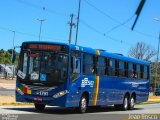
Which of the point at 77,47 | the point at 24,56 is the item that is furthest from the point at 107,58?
the point at 24,56

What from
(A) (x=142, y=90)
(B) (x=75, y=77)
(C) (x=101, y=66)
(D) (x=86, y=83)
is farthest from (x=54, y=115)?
(A) (x=142, y=90)

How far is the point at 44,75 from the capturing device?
62.4ft

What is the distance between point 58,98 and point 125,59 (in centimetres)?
722

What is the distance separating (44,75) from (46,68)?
0.32 meters

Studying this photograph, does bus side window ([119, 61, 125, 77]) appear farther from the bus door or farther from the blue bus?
Answer: the bus door

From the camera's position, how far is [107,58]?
2220 centimetres

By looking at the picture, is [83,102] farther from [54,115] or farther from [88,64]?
[54,115]

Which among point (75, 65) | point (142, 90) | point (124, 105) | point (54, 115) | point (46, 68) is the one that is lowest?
point (54, 115)

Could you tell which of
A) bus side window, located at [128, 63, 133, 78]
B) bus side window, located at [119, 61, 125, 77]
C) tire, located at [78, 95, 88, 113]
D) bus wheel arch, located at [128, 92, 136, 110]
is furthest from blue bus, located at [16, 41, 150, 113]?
bus wheel arch, located at [128, 92, 136, 110]

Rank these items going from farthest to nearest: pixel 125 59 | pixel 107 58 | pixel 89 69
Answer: pixel 125 59, pixel 107 58, pixel 89 69

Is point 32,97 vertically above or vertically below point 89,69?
below

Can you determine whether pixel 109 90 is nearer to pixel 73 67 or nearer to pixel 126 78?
pixel 126 78

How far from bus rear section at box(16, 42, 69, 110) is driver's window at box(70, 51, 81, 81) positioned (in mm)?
321

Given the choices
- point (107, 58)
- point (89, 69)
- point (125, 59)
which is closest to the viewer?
point (89, 69)
